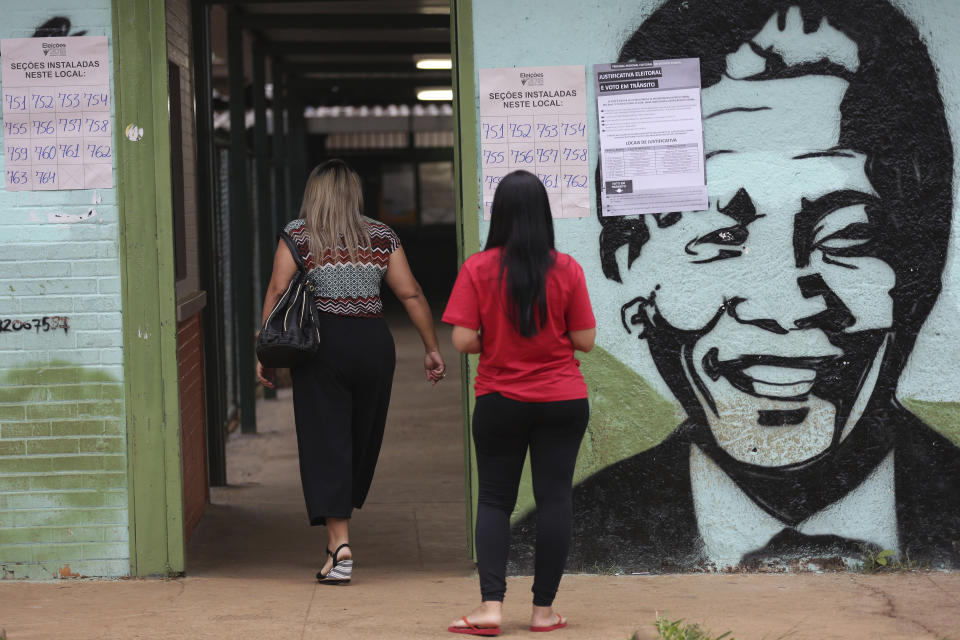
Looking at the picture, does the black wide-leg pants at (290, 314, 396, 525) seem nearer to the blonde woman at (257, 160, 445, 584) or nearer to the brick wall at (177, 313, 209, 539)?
the blonde woman at (257, 160, 445, 584)

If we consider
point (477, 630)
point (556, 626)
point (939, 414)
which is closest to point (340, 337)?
point (477, 630)

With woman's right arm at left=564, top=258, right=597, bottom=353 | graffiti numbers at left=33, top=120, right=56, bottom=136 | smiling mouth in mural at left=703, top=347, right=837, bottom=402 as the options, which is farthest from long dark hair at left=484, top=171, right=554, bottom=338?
graffiti numbers at left=33, top=120, right=56, bottom=136

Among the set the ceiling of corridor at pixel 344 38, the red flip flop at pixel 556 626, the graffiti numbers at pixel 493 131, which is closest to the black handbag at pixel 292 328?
the graffiti numbers at pixel 493 131

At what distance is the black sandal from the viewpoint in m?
5.28

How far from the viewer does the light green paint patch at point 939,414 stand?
5238 millimetres

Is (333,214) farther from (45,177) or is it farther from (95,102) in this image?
(45,177)

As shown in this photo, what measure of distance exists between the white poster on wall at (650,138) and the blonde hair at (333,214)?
1059mm

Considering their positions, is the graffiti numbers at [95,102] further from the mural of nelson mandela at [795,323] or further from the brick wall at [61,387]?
the mural of nelson mandela at [795,323]

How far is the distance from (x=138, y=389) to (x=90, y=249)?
0.63 meters

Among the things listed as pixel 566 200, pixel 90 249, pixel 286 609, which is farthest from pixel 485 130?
pixel 286 609

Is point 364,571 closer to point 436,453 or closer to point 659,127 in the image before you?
point 659,127

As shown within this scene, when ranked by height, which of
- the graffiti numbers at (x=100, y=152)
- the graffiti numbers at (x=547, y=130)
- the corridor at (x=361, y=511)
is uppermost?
the graffiti numbers at (x=547, y=130)

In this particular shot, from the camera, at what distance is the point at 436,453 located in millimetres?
8891

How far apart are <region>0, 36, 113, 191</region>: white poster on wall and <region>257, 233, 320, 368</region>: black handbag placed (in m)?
0.92
